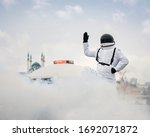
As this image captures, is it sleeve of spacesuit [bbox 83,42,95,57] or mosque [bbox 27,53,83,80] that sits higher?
sleeve of spacesuit [bbox 83,42,95,57]

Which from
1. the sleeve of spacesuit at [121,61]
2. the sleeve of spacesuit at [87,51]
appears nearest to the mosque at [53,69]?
the sleeve of spacesuit at [87,51]

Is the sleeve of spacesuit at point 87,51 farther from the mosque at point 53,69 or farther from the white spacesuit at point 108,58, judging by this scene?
the mosque at point 53,69

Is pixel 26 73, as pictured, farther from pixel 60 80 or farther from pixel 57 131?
pixel 57 131

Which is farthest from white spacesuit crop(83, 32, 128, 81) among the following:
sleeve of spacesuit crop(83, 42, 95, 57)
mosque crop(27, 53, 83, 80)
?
mosque crop(27, 53, 83, 80)

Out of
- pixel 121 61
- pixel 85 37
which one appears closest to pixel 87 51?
pixel 85 37

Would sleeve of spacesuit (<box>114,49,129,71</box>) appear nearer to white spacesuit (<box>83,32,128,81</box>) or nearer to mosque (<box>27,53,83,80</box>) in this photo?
white spacesuit (<box>83,32,128,81</box>)

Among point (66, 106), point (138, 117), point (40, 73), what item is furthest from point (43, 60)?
point (138, 117)

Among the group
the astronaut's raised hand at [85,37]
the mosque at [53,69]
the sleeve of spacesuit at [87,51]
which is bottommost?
the mosque at [53,69]

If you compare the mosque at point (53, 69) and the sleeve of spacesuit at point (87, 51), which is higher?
the sleeve of spacesuit at point (87, 51)
